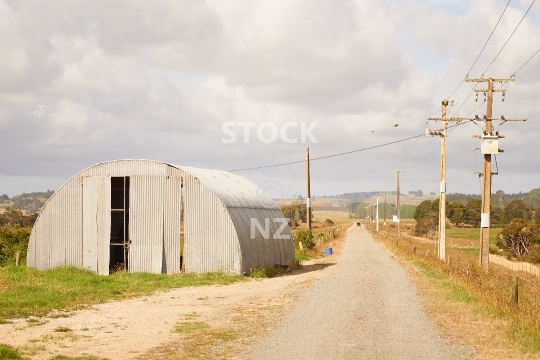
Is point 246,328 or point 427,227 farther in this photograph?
point 427,227

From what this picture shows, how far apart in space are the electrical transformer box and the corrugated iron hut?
11.9m

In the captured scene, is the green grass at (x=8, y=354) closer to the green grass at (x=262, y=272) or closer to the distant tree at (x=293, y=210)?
the green grass at (x=262, y=272)

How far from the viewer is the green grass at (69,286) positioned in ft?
59.4

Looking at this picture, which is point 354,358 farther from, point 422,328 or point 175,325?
point 175,325

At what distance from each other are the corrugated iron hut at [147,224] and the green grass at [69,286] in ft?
2.78

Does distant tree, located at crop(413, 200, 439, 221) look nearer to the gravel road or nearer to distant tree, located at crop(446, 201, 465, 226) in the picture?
distant tree, located at crop(446, 201, 465, 226)

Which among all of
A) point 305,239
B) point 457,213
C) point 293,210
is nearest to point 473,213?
point 457,213

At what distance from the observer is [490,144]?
31.9 m

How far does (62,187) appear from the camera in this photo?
29.0 metres

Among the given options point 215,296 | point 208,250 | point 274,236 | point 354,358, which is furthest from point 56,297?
point 274,236

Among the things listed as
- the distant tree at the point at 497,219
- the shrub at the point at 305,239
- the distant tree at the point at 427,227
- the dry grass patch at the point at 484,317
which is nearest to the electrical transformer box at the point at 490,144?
the dry grass patch at the point at 484,317

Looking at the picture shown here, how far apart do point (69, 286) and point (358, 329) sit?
39.3ft

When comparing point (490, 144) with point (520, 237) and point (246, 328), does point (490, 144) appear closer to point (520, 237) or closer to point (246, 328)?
point (246, 328)

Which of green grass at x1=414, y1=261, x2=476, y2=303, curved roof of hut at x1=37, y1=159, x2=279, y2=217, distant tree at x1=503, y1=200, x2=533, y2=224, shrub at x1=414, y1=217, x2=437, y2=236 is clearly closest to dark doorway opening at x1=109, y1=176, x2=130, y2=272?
curved roof of hut at x1=37, y1=159, x2=279, y2=217
